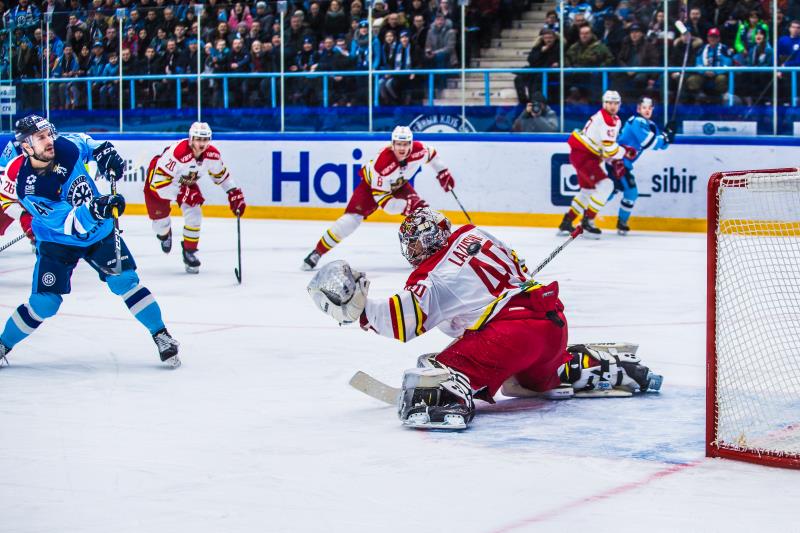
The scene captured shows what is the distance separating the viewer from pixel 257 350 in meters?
5.97

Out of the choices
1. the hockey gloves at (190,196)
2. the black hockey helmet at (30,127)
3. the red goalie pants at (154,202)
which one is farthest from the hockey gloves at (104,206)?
the red goalie pants at (154,202)

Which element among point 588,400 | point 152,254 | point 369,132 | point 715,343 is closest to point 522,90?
point 369,132

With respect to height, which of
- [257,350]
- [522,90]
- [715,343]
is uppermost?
[522,90]

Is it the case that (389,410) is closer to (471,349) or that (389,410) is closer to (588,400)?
(471,349)

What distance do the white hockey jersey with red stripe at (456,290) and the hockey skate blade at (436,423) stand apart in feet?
0.85

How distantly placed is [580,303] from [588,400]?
9.00ft

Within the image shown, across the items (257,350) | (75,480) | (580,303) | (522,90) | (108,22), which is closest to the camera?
(75,480)

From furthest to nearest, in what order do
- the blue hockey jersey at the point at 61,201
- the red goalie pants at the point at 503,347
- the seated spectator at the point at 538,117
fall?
the seated spectator at the point at 538,117
the blue hockey jersey at the point at 61,201
the red goalie pants at the point at 503,347

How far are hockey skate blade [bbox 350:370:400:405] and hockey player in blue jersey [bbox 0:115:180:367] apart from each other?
1231 mm

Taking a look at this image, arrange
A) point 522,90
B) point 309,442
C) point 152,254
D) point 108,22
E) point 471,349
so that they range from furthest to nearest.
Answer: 1. point 108,22
2. point 522,90
3. point 152,254
4. point 471,349
5. point 309,442

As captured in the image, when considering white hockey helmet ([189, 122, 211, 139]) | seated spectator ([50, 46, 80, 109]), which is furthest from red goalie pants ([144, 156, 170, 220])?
seated spectator ([50, 46, 80, 109])

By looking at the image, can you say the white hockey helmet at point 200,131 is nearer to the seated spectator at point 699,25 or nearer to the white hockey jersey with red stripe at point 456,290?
the seated spectator at point 699,25

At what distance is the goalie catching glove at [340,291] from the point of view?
4.01 m

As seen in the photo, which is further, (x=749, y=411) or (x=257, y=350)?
(x=257, y=350)
